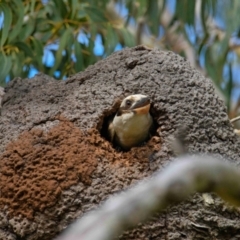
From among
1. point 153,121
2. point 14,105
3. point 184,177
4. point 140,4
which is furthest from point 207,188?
point 140,4

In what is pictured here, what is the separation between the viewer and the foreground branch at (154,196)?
1.36 meters

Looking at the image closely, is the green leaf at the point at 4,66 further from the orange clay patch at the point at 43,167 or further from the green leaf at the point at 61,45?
the orange clay patch at the point at 43,167

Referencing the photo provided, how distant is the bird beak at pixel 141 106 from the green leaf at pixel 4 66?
5.79 ft

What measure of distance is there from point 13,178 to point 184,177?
1.84m

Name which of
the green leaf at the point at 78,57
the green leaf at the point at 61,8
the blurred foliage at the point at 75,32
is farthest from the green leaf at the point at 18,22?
the green leaf at the point at 78,57

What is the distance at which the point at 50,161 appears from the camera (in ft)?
10.3

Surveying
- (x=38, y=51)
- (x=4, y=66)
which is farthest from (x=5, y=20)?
(x=38, y=51)

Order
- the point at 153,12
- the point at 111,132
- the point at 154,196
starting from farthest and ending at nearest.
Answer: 1. the point at 153,12
2. the point at 111,132
3. the point at 154,196

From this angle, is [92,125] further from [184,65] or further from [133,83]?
[184,65]

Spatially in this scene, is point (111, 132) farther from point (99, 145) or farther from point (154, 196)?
point (154, 196)

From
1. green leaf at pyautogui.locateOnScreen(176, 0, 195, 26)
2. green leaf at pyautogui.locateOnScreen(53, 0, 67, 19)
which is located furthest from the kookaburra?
green leaf at pyautogui.locateOnScreen(176, 0, 195, 26)

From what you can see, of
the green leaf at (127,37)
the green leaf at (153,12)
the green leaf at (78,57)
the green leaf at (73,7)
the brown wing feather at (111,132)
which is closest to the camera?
the brown wing feather at (111,132)

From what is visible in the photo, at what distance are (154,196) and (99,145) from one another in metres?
1.85

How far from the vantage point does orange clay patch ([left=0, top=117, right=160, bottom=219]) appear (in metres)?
3.09
